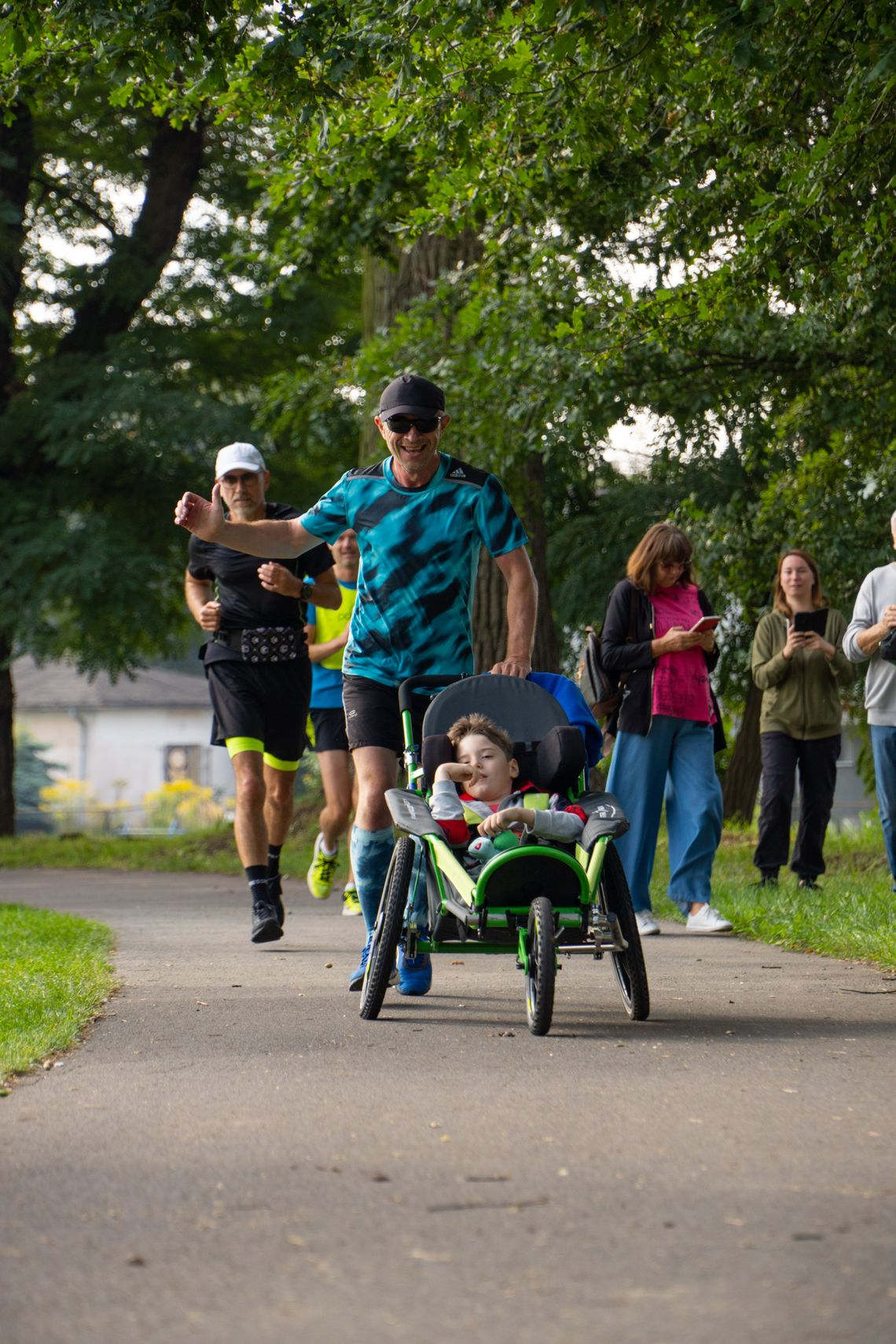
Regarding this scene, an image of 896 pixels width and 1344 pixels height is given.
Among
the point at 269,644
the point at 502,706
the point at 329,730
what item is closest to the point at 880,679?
the point at 329,730

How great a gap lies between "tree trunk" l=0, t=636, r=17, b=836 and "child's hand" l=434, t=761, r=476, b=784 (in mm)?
17141

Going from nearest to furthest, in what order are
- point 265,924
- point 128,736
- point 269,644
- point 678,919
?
point 265,924, point 269,644, point 678,919, point 128,736

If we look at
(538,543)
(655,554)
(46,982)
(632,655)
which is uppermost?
(538,543)

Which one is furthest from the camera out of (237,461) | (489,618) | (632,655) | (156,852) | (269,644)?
(156,852)

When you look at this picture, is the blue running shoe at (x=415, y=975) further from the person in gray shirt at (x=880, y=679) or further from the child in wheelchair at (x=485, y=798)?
the person in gray shirt at (x=880, y=679)

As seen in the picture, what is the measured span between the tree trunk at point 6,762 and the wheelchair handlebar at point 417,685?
16.8 m

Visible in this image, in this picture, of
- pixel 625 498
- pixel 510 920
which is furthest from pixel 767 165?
pixel 625 498

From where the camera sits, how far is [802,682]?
1033cm

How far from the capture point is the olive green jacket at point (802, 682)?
10.2 m

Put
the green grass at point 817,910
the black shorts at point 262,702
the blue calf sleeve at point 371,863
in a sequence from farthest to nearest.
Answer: the black shorts at point 262,702, the green grass at point 817,910, the blue calf sleeve at point 371,863

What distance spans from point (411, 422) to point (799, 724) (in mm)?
5088

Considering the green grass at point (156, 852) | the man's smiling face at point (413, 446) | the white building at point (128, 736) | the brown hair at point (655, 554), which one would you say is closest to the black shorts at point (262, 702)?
the brown hair at point (655, 554)

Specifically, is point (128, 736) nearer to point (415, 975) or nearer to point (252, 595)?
point (252, 595)

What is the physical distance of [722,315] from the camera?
9.20 meters
